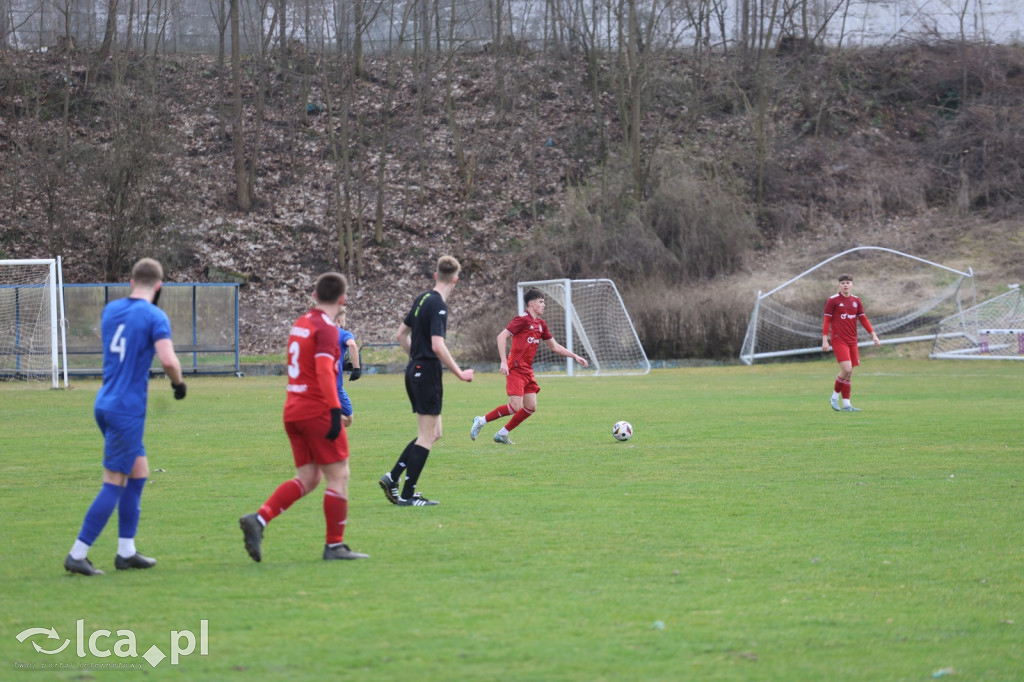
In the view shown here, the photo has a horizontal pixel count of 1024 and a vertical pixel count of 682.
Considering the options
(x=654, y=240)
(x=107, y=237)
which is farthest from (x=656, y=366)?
(x=107, y=237)

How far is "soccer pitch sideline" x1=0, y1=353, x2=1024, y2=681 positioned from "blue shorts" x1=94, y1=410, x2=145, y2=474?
662 millimetres

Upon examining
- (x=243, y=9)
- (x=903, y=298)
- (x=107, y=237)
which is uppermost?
(x=243, y=9)

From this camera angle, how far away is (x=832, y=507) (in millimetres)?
7910

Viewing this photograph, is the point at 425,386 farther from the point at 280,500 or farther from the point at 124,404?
the point at 124,404

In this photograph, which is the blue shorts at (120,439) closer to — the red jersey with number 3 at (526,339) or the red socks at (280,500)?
the red socks at (280,500)

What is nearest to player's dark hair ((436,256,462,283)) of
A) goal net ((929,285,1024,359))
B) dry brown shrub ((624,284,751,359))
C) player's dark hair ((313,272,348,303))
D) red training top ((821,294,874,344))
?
player's dark hair ((313,272,348,303))

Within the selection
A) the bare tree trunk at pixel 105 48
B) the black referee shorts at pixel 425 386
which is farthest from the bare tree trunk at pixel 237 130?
the black referee shorts at pixel 425 386

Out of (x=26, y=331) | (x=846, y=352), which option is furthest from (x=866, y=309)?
(x=26, y=331)

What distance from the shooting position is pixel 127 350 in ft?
19.0

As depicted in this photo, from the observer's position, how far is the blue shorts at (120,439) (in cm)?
572

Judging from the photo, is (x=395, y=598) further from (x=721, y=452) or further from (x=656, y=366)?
(x=656, y=366)

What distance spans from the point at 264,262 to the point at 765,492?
31.6m

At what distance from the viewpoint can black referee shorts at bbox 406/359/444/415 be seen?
26.7ft

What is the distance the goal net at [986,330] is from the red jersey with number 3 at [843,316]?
1404 cm
